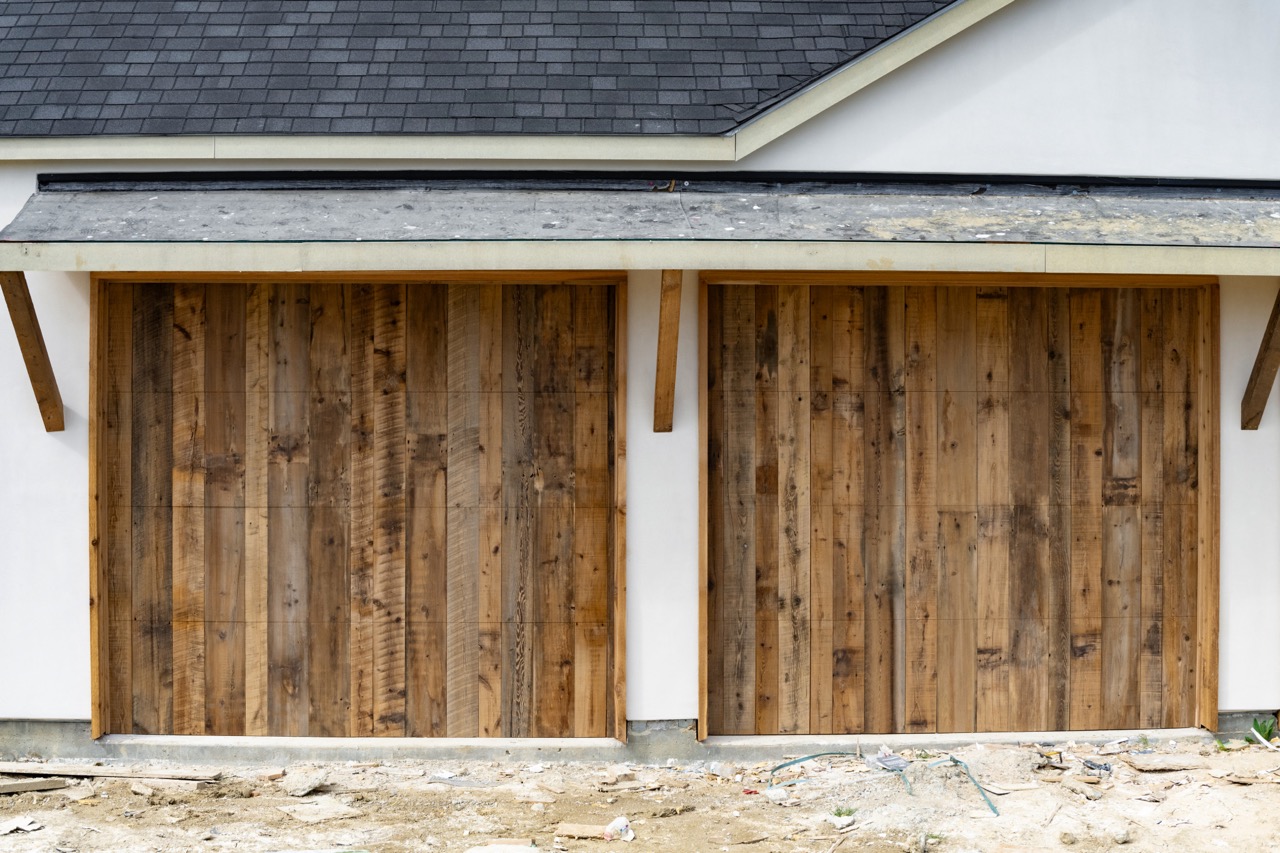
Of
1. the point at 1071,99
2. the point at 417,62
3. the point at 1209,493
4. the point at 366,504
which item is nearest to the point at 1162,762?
the point at 1209,493

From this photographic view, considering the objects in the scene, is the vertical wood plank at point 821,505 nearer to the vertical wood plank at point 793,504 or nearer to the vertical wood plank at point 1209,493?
the vertical wood plank at point 793,504

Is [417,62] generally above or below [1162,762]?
above

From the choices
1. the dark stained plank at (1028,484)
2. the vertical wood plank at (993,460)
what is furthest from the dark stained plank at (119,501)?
the dark stained plank at (1028,484)

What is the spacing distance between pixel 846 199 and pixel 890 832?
2.92 metres

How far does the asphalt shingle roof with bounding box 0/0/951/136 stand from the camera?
577 centimetres

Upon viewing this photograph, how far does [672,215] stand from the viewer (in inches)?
214

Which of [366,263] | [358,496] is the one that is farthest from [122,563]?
[366,263]

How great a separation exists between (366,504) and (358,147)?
175 cm

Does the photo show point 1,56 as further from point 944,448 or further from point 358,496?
point 944,448

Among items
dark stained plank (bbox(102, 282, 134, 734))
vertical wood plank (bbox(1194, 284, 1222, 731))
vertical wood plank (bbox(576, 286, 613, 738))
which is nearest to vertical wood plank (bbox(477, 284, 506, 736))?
vertical wood plank (bbox(576, 286, 613, 738))

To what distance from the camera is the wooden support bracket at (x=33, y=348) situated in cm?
531

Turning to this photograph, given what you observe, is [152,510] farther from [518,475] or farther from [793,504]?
[793,504]

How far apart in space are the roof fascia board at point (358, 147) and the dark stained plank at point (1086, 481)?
2.07m

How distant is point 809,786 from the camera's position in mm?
5375
